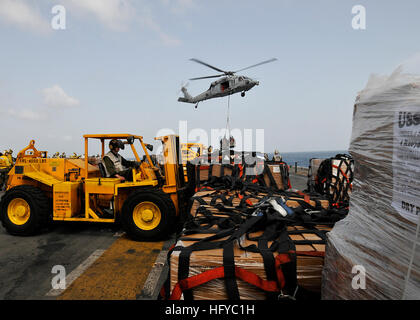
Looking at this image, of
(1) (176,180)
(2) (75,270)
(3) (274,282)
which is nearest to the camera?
(3) (274,282)

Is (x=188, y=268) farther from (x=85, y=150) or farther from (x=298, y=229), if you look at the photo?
(x=85, y=150)

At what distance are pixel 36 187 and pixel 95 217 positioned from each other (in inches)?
64.0

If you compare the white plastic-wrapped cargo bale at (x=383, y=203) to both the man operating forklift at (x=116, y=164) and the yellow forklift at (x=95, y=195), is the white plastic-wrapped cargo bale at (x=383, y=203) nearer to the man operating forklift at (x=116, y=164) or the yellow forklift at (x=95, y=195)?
A: the yellow forklift at (x=95, y=195)

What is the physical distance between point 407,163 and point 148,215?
4537 mm

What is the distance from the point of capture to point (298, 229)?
2316 millimetres

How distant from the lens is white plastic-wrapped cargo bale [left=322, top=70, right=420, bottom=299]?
1.11m

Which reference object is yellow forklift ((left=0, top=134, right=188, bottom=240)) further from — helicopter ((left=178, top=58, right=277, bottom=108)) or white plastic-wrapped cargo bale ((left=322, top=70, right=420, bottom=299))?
helicopter ((left=178, top=58, right=277, bottom=108))

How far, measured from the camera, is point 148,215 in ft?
16.3

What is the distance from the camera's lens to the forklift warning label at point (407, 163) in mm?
1105

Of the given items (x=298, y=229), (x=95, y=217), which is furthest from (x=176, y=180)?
(x=298, y=229)

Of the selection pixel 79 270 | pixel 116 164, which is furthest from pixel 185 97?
pixel 79 270

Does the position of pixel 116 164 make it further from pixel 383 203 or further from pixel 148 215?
pixel 383 203

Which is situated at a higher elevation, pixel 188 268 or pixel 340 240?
pixel 340 240

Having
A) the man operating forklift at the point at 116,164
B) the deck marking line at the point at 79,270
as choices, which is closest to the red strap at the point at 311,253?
the deck marking line at the point at 79,270
